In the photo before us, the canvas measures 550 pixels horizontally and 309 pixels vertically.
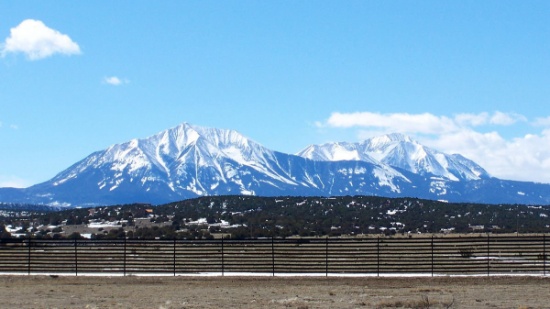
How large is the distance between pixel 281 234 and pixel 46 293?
60.6 metres

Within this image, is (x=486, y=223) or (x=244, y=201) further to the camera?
(x=244, y=201)

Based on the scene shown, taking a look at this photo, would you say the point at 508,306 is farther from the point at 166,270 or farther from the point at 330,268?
the point at 166,270

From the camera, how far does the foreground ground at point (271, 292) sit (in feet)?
83.6

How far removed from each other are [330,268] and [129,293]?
11410 millimetres

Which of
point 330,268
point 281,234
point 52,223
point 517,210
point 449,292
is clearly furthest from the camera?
point 517,210

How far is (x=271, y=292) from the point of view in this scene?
3038cm

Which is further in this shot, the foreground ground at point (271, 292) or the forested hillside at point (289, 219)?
the forested hillside at point (289, 219)

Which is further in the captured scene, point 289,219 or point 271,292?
point 289,219

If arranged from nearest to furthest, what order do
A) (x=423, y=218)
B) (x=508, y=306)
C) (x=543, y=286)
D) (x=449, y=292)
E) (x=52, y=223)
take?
(x=508, y=306)
(x=449, y=292)
(x=543, y=286)
(x=52, y=223)
(x=423, y=218)

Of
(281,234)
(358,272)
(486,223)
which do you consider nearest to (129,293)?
(358,272)

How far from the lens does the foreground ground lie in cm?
2547

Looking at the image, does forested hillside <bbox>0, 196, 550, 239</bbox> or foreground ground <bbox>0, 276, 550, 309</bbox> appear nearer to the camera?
foreground ground <bbox>0, 276, 550, 309</bbox>

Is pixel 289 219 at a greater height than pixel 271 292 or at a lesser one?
greater

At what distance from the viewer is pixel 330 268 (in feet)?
127
